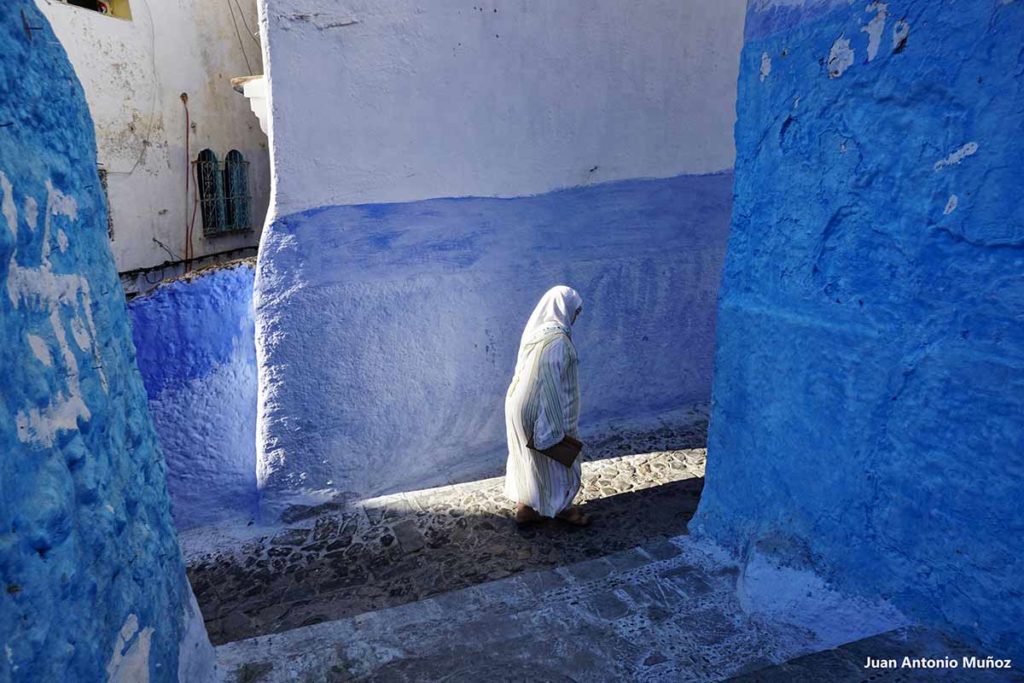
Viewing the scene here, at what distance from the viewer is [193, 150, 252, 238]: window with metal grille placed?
10.3m

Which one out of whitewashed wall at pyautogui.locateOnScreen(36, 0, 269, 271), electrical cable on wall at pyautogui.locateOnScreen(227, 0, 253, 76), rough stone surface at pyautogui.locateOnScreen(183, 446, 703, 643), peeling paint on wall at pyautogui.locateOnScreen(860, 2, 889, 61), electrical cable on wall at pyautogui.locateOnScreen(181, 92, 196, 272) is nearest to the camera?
peeling paint on wall at pyautogui.locateOnScreen(860, 2, 889, 61)

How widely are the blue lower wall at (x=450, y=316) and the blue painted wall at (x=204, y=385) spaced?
18 cm

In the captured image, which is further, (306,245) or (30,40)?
(306,245)

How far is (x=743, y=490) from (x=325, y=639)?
6.40 feet

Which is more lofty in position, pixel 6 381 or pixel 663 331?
pixel 6 381

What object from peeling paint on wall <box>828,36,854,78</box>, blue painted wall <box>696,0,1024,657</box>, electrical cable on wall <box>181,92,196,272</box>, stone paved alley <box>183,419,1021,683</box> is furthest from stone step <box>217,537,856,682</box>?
electrical cable on wall <box>181,92,196,272</box>

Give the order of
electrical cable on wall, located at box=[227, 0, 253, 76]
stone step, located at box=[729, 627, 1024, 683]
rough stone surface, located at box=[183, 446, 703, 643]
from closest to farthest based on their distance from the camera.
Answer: stone step, located at box=[729, 627, 1024, 683] → rough stone surface, located at box=[183, 446, 703, 643] → electrical cable on wall, located at box=[227, 0, 253, 76]

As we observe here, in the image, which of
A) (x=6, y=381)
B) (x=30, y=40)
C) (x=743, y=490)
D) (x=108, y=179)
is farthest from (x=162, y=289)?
(x=108, y=179)

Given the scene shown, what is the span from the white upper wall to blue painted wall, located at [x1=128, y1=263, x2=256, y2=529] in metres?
0.73

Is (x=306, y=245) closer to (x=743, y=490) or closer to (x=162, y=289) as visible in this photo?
(x=162, y=289)

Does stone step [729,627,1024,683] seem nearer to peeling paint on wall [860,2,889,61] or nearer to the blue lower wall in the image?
peeling paint on wall [860,2,889,61]

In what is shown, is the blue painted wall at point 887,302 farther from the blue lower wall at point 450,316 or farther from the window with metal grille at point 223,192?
the window with metal grille at point 223,192

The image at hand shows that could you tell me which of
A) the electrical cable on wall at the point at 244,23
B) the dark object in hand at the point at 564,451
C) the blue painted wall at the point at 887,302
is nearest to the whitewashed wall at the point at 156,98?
the electrical cable on wall at the point at 244,23

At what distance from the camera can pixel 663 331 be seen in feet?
18.9
